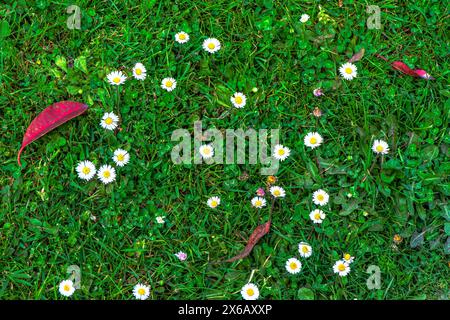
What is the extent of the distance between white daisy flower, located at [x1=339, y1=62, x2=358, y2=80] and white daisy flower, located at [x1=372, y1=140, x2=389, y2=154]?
0.38m

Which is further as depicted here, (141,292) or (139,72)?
(139,72)

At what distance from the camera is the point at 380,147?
8.91 ft

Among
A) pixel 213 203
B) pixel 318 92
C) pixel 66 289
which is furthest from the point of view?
pixel 318 92

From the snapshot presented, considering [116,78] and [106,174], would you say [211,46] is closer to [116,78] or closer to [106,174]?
[116,78]

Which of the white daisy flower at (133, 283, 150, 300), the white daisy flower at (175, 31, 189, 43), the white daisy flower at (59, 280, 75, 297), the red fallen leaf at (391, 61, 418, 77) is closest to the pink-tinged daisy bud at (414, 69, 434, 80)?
the red fallen leaf at (391, 61, 418, 77)

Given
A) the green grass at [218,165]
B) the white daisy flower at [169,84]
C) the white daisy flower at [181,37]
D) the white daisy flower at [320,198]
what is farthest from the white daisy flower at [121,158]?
the white daisy flower at [320,198]

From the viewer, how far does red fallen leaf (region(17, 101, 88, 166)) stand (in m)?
2.73

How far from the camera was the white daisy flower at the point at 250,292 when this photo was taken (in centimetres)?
260

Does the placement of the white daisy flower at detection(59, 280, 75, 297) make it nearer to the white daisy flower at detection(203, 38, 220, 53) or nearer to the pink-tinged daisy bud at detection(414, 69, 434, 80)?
the white daisy flower at detection(203, 38, 220, 53)

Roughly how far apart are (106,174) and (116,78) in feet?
1.71

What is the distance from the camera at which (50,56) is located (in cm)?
286

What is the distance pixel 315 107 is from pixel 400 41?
2.03 feet

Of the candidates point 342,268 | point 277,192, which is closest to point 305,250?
point 342,268
